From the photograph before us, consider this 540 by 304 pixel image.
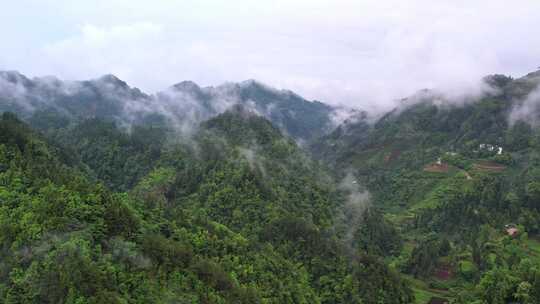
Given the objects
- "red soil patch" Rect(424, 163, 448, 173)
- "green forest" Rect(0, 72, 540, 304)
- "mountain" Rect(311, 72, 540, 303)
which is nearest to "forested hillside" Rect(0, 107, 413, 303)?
"green forest" Rect(0, 72, 540, 304)

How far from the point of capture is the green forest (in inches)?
1303

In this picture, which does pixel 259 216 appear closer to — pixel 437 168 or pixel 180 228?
pixel 180 228

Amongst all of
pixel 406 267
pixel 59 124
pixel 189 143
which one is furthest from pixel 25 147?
pixel 59 124

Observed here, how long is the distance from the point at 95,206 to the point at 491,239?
51192 mm

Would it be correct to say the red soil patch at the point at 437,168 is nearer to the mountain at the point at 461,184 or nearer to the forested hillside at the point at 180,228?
the mountain at the point at 461,184

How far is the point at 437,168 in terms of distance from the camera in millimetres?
105000

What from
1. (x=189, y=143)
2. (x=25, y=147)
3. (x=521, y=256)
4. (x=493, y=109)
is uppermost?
(x=493, y=109)

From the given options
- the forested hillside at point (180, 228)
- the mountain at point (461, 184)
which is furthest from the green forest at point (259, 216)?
the mountain at point (461, 184)

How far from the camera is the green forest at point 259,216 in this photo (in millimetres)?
33094

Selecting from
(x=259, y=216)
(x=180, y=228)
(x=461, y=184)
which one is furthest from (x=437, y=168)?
(x=180, y=228)

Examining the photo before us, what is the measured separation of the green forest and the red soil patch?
401 mm

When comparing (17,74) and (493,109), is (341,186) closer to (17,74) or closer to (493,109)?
(493,109)

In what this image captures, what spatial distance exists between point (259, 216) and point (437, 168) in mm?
56735

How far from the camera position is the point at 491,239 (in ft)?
220
